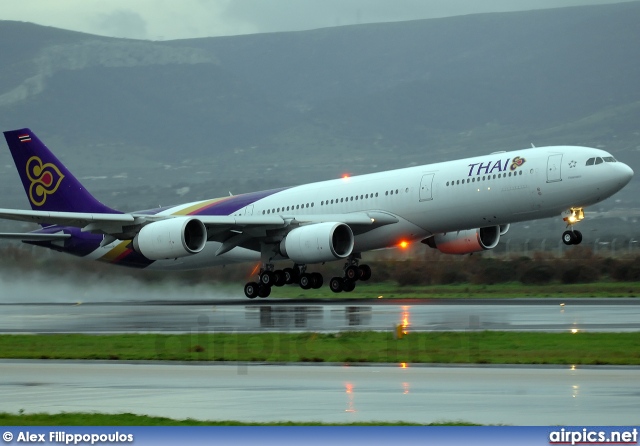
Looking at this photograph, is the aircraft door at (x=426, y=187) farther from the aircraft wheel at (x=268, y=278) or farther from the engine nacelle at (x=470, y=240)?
the aircraft wheel at (x=268, y=278)

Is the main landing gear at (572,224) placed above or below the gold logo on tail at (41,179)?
below

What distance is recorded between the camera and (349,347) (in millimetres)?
22297

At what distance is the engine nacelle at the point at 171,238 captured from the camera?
42.4 meters

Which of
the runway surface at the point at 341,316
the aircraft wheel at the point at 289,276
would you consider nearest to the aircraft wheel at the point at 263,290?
the aircraft wheel at the point at 289,276

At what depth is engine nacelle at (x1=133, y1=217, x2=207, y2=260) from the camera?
4241 cm

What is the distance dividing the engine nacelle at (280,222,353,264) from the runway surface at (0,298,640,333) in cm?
191

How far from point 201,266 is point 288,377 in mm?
32384

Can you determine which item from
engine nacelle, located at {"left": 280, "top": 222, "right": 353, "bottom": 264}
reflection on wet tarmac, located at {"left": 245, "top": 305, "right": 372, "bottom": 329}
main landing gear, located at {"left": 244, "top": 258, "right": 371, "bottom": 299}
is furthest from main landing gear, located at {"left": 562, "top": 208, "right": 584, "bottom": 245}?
main landing gear, located at {"left": 244, "top": 258, "right": 371, "bottom": 299}

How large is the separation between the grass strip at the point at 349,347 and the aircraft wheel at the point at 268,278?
20021 mm

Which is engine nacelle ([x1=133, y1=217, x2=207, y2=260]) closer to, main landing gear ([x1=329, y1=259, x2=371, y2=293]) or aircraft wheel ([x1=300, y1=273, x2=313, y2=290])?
aircraft wheel ([x1=300, y1=273, x2=313, y2=290])

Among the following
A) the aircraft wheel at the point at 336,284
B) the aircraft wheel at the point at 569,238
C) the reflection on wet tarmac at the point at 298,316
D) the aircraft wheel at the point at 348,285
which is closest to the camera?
the reflection on wet tarmac at the point at 298,316

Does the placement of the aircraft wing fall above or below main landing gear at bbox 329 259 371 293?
above

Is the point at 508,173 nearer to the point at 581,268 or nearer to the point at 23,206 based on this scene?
the point at 581,268

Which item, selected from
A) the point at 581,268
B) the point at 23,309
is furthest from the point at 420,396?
the point at 581,268
